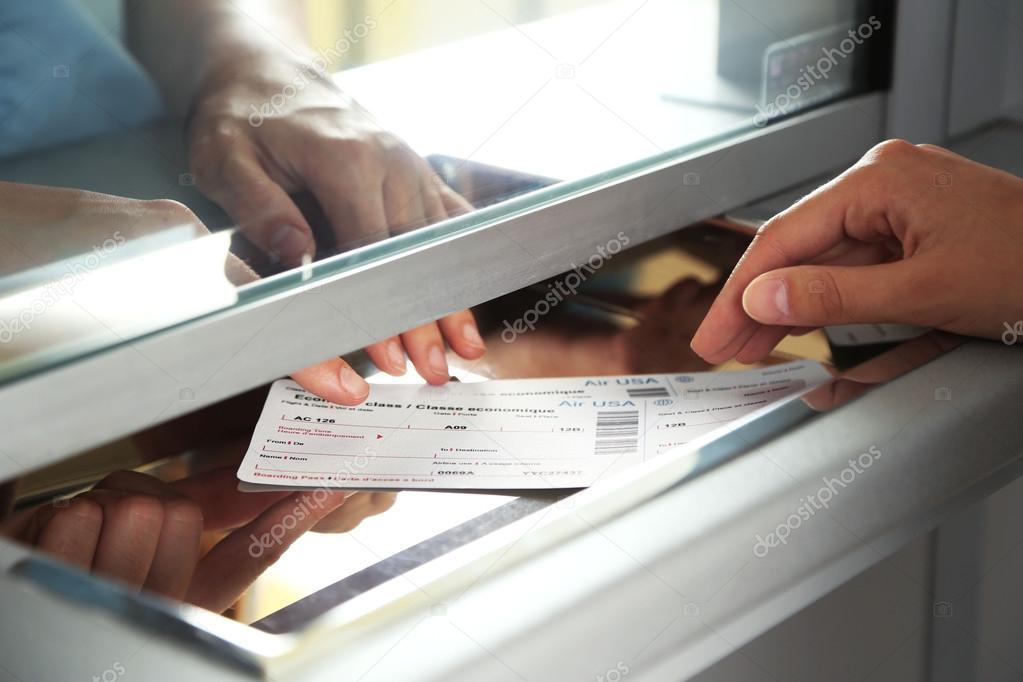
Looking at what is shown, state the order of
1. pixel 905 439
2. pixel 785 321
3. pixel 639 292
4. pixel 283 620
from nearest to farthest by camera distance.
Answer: pixel 283 620, pixel 905 439, pixel 785 321, pixel 639 292

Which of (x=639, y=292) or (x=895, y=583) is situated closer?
(x=895, y=583)

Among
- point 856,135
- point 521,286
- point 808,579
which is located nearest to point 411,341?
point 521,286

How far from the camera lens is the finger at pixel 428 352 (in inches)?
26.9

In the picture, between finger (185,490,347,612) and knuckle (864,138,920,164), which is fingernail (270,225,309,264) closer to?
finger (185,490,347,612)

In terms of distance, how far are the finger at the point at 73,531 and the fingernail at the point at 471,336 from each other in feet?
0.91

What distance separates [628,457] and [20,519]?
31 centimetres

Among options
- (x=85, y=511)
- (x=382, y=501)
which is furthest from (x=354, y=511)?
(x=85, y=511)

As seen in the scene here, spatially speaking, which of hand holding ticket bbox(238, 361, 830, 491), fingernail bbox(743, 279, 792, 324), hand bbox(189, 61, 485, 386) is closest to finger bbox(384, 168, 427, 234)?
hand bbox(189, 61, 485, 386)

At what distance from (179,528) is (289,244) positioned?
0.18m

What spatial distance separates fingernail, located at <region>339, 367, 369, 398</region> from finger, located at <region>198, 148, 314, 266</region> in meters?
0.08

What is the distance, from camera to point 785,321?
2.20 feet

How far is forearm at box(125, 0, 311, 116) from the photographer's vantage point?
0.56 meters

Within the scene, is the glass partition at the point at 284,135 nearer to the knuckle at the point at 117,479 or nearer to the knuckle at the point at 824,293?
the knuckle at the point at 117,479

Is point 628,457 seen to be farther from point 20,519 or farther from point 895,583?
point 20,519
